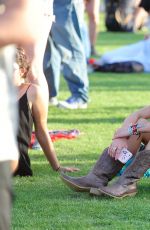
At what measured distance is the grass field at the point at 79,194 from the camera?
4523mm

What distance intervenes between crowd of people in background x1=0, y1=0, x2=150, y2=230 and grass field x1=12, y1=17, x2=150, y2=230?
188 millimetres

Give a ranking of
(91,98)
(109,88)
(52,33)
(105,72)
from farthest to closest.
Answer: (105,72)
(109,88)
(91,98)
(52,33)

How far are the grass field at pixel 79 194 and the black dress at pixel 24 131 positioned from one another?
10 cm

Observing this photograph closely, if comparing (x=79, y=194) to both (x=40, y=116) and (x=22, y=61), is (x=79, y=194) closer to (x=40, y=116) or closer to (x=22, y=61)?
(x=40, y=116)

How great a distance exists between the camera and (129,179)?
16.5 feet

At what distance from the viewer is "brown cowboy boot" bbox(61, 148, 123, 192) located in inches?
202

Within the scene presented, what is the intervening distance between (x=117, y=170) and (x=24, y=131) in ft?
2.57

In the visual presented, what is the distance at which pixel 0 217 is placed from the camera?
278 cm

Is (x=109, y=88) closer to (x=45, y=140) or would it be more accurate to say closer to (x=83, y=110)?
(x=83, y=110)

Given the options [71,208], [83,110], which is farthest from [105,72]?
[71,208]

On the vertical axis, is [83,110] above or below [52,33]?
below

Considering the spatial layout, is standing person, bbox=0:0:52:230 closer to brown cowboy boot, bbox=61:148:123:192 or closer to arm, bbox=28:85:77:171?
brown cowboy boot, bbox=61:148:123:192

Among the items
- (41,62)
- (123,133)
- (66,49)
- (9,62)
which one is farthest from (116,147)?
(66,49)

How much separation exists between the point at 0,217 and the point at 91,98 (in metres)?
7.15
